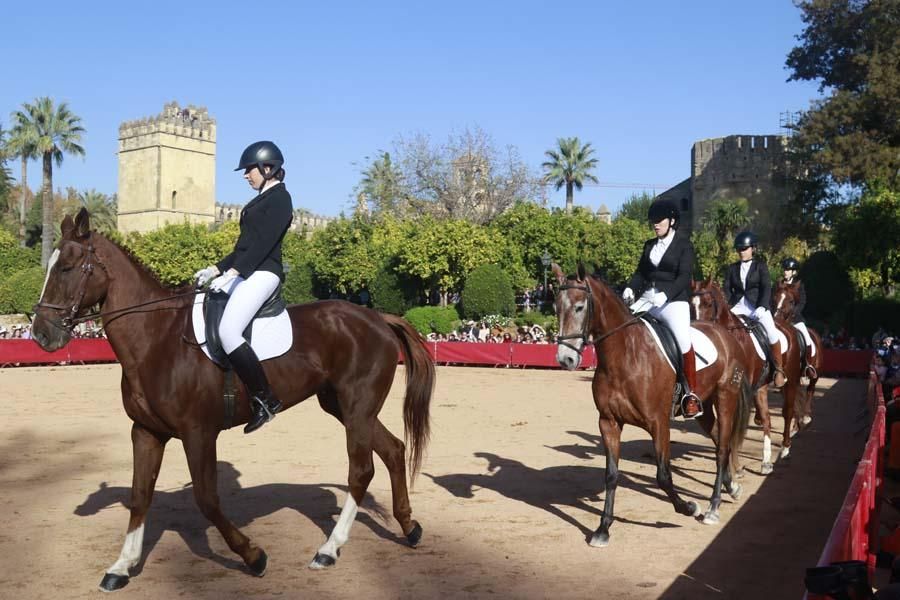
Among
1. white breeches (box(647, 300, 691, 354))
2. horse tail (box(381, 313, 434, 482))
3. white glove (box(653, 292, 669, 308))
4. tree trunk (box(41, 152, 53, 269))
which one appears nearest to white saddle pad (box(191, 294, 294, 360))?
horse tail (box(381, 313, 434, 482))

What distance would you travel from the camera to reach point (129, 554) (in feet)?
22.7

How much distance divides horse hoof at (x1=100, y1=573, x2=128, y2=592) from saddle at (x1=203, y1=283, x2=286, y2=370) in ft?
5.58

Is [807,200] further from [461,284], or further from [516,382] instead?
[516,382]

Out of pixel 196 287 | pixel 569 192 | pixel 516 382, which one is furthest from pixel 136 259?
pixel 569 192

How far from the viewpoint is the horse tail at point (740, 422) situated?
1014cm

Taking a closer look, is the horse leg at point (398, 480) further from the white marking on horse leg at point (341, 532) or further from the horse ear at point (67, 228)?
the horse ear at point (67, 228)

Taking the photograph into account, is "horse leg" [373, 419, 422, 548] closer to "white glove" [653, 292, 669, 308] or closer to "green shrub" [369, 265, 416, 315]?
"white glove" [653, 292, 669, 308]

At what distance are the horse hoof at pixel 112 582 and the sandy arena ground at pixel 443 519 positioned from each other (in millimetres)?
71

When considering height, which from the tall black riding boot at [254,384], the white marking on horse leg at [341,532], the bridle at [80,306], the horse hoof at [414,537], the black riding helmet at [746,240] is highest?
the black riding helmet at [746,240]

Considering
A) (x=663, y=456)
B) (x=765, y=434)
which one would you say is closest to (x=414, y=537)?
(x=663, y=456)

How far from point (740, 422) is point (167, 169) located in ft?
360

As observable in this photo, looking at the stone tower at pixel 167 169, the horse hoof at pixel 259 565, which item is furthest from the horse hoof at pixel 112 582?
the stone tower at pixel 167 169

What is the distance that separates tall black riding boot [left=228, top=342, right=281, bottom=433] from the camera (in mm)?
7195

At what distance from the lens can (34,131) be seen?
69188 millimetres
